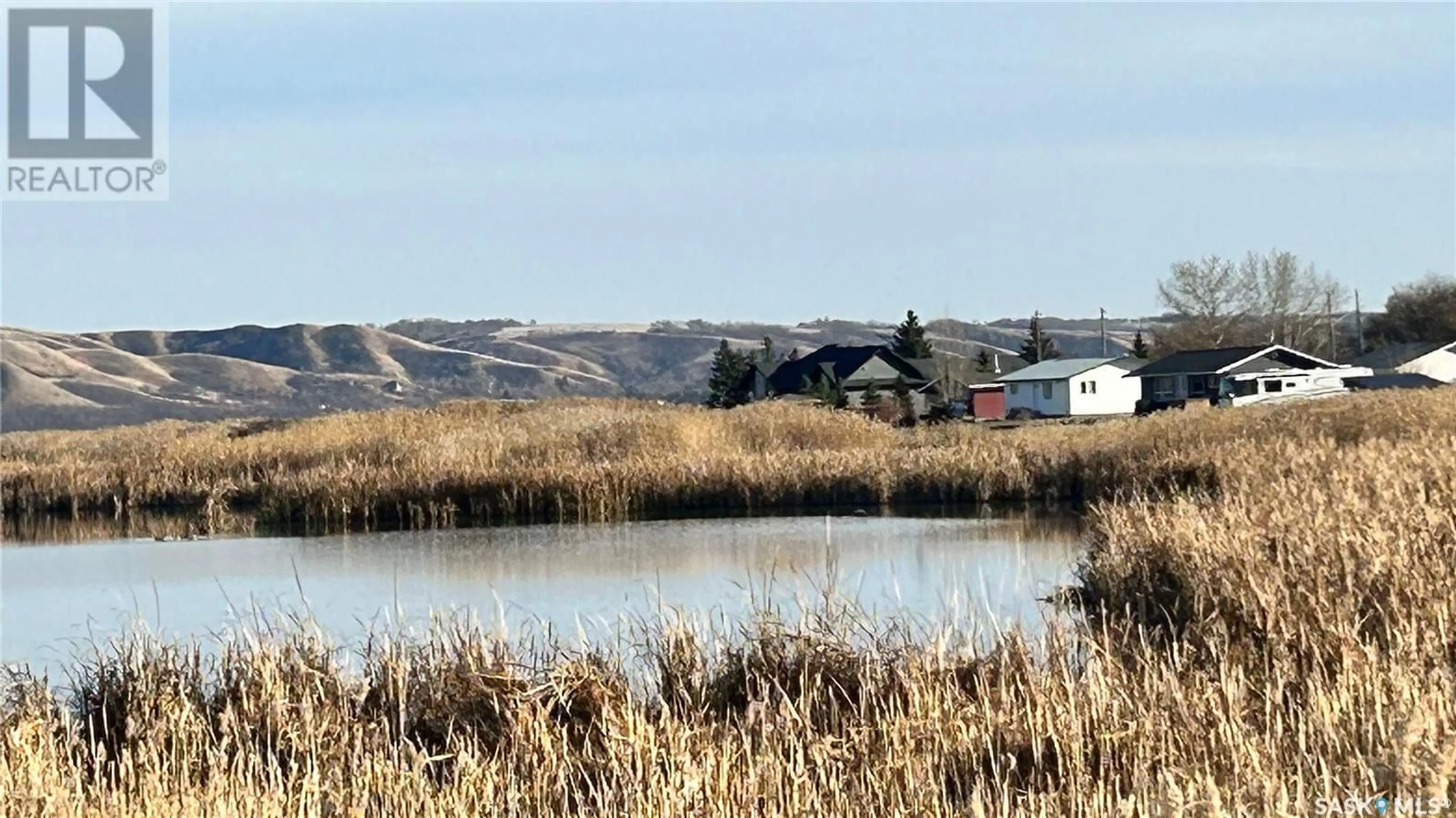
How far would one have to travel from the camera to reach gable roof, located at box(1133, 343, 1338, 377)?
66.9m

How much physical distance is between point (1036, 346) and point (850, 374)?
30.0ft

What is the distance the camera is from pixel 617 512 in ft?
98.8

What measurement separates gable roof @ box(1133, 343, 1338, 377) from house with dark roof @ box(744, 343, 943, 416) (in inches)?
418

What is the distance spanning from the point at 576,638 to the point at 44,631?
6.47 meters

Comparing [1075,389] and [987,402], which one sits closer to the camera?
[1075,389]

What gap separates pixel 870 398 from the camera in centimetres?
6900

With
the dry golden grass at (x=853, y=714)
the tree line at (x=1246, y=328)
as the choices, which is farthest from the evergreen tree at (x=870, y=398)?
the dry golden grass at (x=853, y=714)

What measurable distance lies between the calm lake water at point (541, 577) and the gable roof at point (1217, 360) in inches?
1625

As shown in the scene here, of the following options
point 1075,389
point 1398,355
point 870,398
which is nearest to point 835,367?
point 1075,389

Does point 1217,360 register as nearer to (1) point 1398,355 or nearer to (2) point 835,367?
(1) point 1398,355

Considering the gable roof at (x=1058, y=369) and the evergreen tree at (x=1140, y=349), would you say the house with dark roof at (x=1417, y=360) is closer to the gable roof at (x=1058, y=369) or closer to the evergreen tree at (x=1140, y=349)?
the evergreen tree at (x=1140, y=349)

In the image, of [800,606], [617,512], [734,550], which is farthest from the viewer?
[617,512]

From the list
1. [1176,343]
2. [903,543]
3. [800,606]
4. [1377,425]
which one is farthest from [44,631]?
[1176,343]

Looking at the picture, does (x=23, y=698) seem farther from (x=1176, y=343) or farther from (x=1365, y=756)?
(x=1176, y=343)
